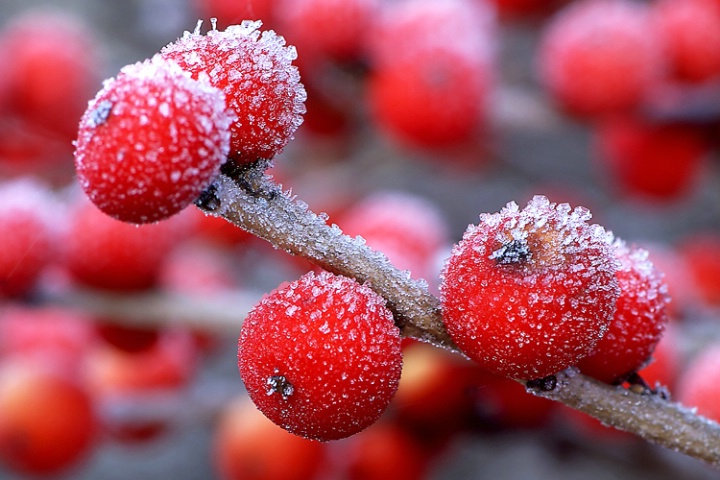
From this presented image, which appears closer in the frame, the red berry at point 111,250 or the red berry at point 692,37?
the red berry at point 111,250

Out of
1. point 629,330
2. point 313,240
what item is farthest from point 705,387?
point 313,240

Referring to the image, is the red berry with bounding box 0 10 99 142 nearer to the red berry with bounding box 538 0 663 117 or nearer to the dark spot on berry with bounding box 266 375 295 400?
the red berry with bounding box 538 0 663 117

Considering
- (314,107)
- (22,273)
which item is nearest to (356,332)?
(22,273)

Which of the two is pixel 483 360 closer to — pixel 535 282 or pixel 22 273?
pixel 535 282

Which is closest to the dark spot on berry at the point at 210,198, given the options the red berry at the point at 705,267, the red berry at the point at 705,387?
the red berry at the point at 705,387

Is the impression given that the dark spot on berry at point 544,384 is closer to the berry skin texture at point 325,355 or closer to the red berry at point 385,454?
the berry skin texture at point 325,355
